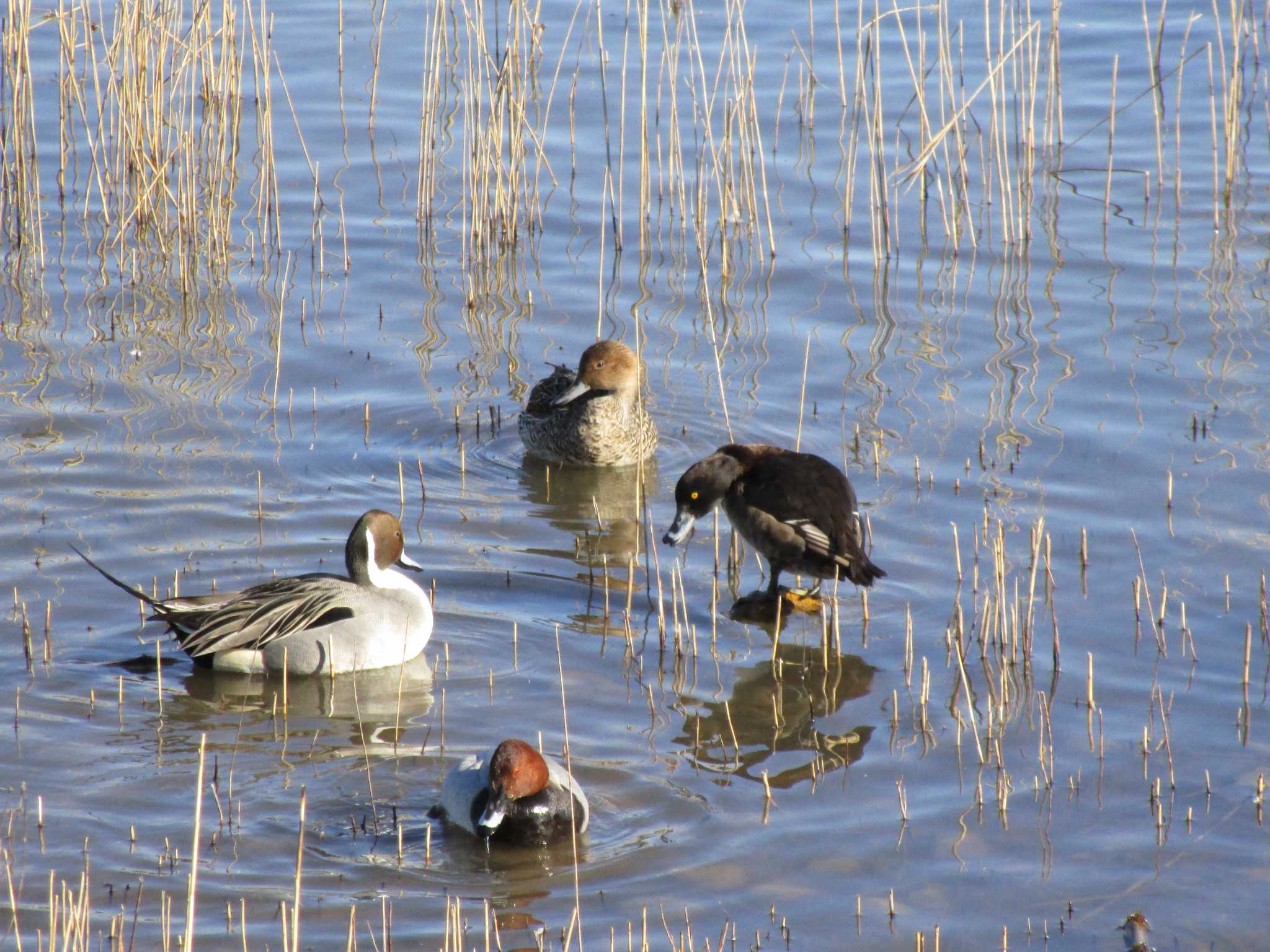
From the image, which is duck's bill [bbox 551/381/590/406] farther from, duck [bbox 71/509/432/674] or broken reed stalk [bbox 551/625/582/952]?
broken reed stalk [bbox 551/625/582/952]

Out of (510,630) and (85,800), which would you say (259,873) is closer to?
(85,800)

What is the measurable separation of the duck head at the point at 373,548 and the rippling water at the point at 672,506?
0.42 m

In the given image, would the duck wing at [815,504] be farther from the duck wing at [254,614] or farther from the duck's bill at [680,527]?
the duck wing at [254,614]

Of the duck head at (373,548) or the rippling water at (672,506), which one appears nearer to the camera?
the rippling water at (672,506)

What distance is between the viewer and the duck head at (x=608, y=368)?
9.34 metres

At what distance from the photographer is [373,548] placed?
23.0 feet

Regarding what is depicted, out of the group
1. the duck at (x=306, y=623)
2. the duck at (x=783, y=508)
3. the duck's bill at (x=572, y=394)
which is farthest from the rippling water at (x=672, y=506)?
the duck's bill at (x=572, y=394)

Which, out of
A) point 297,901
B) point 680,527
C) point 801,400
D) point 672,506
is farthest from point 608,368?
point 297,901

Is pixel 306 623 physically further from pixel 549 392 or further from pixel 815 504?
pixel 549 392

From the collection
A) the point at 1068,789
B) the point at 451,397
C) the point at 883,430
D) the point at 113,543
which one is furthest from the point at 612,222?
the point at 1068,789

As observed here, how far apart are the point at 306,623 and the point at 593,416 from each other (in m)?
2.67

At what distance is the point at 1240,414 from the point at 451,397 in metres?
4.30

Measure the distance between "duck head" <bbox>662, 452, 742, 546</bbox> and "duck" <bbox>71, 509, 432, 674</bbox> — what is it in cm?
135

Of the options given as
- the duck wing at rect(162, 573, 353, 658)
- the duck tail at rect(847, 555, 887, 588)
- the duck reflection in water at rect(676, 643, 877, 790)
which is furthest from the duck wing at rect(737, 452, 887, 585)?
the duck wing at rect(162, 573, 353, 658)
